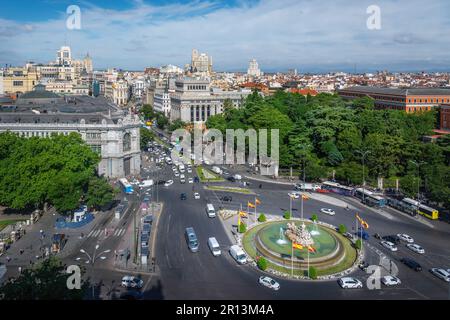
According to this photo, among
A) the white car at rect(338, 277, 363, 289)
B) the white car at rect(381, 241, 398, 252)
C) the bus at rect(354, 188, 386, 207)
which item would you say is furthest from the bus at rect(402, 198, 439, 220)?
the white car at rect(338, 277, 363, 289)

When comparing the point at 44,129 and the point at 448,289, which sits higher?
the point at 44,129

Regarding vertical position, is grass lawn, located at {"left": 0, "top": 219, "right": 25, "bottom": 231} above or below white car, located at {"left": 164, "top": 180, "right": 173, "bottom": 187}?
below

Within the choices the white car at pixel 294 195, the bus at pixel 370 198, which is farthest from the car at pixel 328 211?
the white car at pixel 294 195

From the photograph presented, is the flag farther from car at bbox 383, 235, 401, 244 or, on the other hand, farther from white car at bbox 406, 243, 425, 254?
white car at bbox 406, 243, 425, 254

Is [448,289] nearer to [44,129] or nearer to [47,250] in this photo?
[47,250]

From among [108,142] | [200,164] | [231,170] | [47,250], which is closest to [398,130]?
[231,170]

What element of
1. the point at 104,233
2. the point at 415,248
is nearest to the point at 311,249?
the point at 415,248
